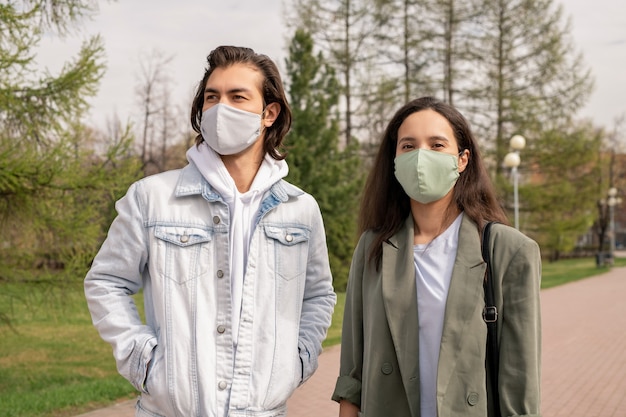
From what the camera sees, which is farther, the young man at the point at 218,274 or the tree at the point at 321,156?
the tree at the point at 321,156

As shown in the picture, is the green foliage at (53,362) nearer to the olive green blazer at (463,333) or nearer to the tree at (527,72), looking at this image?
the olive green blazer at (463,333)

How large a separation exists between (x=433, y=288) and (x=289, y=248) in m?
0.56

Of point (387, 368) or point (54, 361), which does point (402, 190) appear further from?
point (54, 361)

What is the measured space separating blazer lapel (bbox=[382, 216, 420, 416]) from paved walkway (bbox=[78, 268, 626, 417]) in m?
4.92

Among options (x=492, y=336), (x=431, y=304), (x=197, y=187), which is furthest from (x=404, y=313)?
(x=197, y=187)

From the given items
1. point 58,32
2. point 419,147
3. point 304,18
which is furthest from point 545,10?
point 419,147

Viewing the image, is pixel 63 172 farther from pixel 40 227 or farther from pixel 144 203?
pixel 144 203

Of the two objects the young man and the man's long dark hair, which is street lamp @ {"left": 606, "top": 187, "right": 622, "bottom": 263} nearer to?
the man's long dark hair

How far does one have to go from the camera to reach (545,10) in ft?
111

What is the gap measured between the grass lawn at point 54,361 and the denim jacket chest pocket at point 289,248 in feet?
18.3

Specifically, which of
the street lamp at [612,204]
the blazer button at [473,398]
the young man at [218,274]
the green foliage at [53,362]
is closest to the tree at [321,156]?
the green foliage at [53,362]

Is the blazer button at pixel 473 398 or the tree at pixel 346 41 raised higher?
the tree at pixel 346 41

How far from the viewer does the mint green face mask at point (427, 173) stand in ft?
9.05

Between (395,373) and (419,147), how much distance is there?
875mm
